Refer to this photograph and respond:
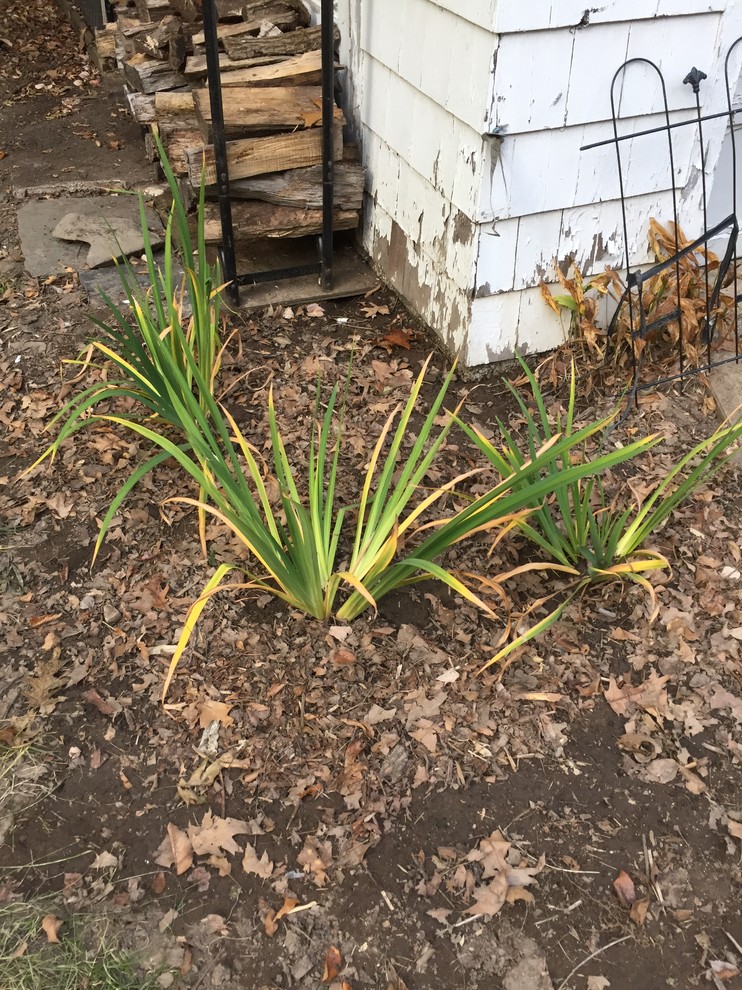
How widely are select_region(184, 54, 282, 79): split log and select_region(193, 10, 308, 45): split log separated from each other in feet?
0.29

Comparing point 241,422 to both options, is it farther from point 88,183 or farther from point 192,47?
point 88,183

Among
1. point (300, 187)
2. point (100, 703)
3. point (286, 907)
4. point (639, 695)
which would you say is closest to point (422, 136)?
point (300, 187)

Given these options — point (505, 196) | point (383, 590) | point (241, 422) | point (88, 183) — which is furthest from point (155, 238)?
point (383, 590)

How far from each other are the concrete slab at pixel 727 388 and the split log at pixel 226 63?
6.72ft

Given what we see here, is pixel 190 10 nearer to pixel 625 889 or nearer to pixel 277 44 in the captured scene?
pixel 277 44

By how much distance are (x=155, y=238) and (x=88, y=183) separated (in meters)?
0.76

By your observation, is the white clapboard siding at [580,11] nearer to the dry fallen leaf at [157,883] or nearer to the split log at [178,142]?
the split log at [178,142]

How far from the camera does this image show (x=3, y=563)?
236cm

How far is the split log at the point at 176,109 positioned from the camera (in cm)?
332

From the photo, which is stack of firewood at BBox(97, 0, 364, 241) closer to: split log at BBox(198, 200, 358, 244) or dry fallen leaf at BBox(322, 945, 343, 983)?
split log at BBox(198, 200, 358, 244)

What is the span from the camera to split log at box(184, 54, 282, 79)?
3203 millimetres

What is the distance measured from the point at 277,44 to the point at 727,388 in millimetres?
2151

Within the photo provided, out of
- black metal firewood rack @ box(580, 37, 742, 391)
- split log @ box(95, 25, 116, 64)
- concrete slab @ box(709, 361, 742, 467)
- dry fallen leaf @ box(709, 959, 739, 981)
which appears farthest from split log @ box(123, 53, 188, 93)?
dry fallen leaf @ box(709, 959, 739, 981)

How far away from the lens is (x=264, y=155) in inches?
124
